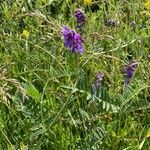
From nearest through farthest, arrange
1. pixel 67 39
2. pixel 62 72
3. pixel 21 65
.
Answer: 1. pixel 67 39
2. pixel 62 72
3. pixel 21 65

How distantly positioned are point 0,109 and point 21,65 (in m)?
0.39

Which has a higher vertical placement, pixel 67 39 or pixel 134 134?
pixel 67 39

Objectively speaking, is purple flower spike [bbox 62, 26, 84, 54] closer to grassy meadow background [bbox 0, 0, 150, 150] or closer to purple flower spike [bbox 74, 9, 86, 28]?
grassy meadow background [bbox 0, 0, 150, 150]

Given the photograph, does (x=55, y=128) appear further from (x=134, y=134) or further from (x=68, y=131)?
(x=134, y=134)

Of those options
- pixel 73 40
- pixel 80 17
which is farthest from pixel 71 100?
pixel 80 17

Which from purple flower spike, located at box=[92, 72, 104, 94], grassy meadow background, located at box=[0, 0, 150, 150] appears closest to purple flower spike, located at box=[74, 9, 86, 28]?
grassy meadow background, located at box=[0, 0, 150, 150]

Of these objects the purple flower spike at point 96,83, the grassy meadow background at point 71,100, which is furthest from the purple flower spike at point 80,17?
the purple flower spike at point 96,83

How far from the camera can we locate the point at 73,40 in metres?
1.65

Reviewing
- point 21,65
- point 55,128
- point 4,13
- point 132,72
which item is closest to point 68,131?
point 55,128

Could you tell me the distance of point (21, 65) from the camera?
2.31m

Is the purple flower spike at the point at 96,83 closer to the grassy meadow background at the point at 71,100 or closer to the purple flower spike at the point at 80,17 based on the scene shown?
the grassy meadow background at the point at 71,100

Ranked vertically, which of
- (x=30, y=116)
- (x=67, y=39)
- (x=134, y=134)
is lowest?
(x=134, y=134)

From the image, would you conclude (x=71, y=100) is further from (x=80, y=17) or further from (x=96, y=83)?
(x=80, y=17)

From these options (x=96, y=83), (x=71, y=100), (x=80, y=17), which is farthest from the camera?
(x=80, y=17)
